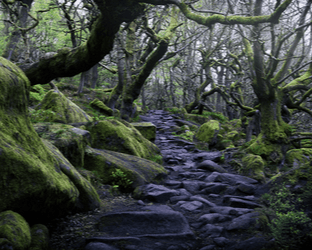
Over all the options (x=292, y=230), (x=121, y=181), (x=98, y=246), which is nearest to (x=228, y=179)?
(x=121, y=181)

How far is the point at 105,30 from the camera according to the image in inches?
192

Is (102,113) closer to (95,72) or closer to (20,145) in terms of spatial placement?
(95,72)

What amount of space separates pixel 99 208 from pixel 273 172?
649cm

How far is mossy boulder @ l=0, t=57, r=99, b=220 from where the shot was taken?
8.59 feet

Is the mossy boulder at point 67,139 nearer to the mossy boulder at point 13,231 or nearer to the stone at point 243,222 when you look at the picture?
the mossy boulder at point 13,231

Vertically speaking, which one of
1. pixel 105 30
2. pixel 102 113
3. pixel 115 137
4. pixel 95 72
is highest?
pixel 95 72

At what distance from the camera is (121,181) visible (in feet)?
18.2

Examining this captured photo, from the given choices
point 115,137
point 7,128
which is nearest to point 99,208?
point 7,128

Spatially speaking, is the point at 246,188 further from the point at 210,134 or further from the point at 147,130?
the point at 210,134

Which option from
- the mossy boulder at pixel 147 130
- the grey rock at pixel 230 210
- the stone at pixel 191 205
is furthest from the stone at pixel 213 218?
the mossy boulder at pixel 147 130

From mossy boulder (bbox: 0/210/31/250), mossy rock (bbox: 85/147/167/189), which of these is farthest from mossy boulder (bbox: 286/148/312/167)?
mossy boulder (bbox: 0/210/31/250)

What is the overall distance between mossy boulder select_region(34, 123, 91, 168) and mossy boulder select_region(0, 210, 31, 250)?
2392 millimetres

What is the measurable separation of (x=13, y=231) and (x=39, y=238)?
0.46m

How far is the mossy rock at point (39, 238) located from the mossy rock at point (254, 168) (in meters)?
6.00
